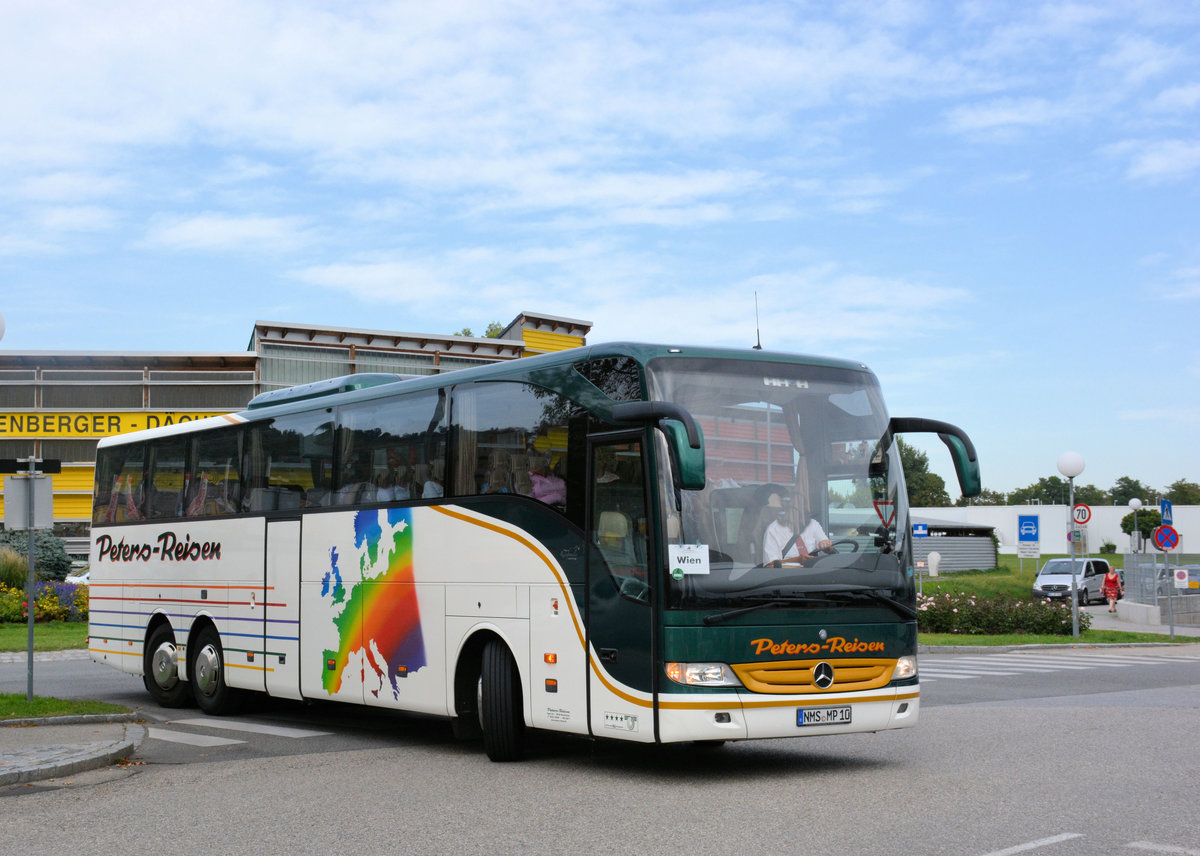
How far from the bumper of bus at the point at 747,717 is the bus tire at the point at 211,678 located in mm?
7655

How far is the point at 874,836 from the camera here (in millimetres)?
7465

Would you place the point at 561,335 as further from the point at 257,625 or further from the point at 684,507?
the point at 684,507

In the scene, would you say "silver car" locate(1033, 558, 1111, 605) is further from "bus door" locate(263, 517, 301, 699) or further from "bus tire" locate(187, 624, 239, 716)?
"bus door" locate(263, 517, 301, 699)

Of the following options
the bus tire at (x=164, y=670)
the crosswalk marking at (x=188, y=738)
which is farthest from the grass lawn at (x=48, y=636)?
the crosswalk marking at (x=188, y=738)

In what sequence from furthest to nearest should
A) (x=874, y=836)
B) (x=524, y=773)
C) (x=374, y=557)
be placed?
(x=374, y=557)
(x=524, y=773)
(x=874, y=836)

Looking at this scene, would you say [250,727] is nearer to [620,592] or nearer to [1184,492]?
[620,592]

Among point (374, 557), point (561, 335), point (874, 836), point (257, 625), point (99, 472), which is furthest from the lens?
point (561, 335)

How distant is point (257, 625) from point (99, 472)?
5.06 meters

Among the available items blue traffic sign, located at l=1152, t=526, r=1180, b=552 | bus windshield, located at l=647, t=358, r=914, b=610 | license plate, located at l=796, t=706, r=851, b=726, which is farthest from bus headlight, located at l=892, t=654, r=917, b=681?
blue traffic sign, located at l=1152, t=526, r=1180, b=552

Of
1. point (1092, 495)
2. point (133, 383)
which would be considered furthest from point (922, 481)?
point (133, 383)

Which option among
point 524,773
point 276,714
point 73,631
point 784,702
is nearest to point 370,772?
point 524,773

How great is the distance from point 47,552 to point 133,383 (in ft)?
39.9

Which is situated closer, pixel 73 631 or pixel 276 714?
pixel 276 714

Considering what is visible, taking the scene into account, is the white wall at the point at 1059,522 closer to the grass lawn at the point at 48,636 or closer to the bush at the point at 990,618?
the bush at the point at 990,618
